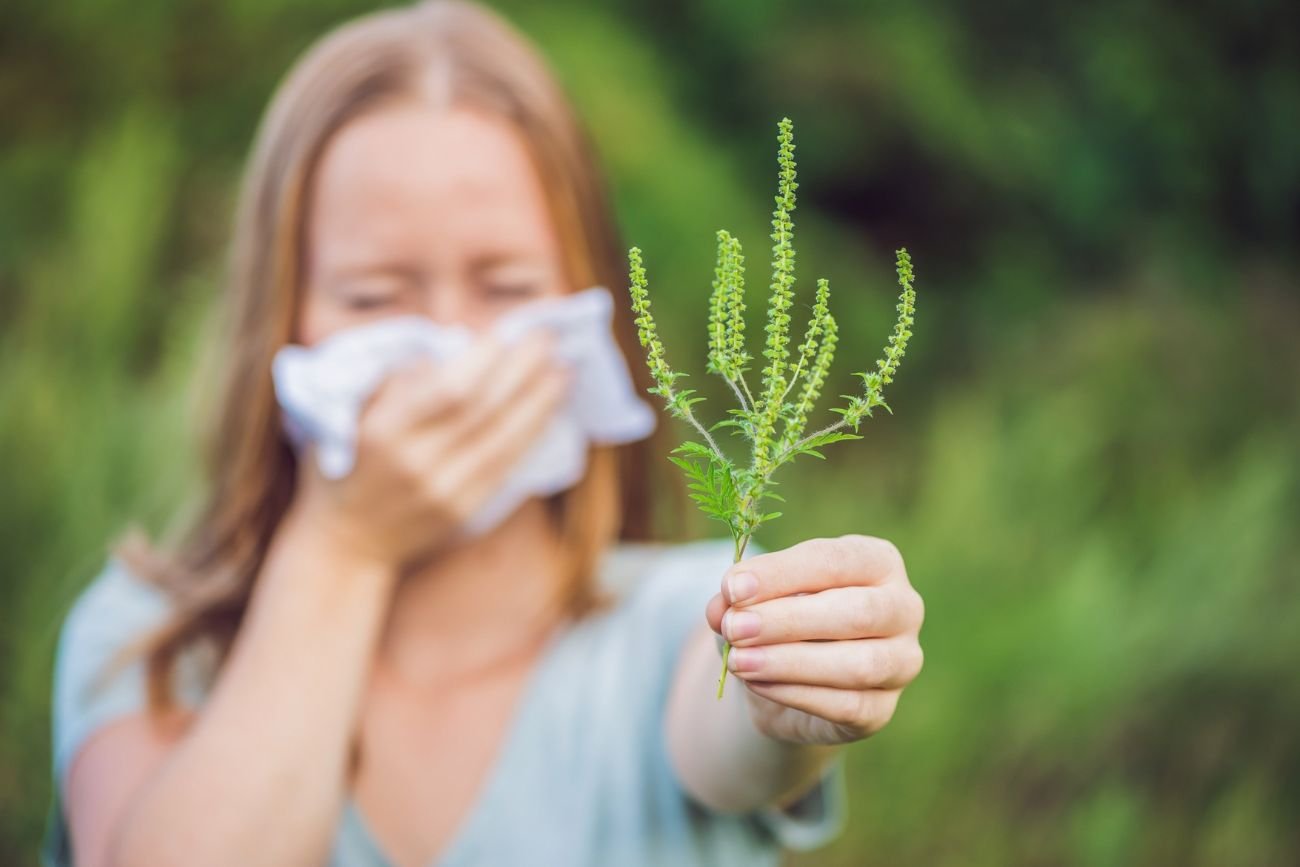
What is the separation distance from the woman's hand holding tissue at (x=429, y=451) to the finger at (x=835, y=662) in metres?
0.85

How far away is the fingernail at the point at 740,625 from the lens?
0.87 meters

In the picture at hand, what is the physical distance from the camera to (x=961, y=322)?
5027 mm

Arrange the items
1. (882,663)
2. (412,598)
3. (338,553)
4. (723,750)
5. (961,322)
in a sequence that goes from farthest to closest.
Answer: (961,322), (412,598), (338,553), (723,750), (882,663)

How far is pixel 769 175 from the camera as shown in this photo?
15.9 ft

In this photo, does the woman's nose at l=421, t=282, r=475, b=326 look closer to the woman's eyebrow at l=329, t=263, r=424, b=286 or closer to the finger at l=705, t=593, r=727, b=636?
the woman's eyebrow at l=329, t=263, r=424, b=286

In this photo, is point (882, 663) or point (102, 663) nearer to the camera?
point (882, 663)

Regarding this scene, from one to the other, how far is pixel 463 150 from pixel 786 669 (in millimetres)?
1093

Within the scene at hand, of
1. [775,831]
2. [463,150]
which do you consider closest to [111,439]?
[463,150]

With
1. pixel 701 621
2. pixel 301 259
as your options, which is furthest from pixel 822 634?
pixel 301 259

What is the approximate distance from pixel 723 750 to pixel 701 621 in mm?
322

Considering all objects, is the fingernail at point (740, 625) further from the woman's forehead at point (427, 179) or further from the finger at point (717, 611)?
the woman's forehead at point (427, 179)

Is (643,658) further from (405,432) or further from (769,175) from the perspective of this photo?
(769,175)

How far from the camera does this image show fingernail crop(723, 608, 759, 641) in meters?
0.87

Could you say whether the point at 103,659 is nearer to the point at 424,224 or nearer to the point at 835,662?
the point at 424,224
